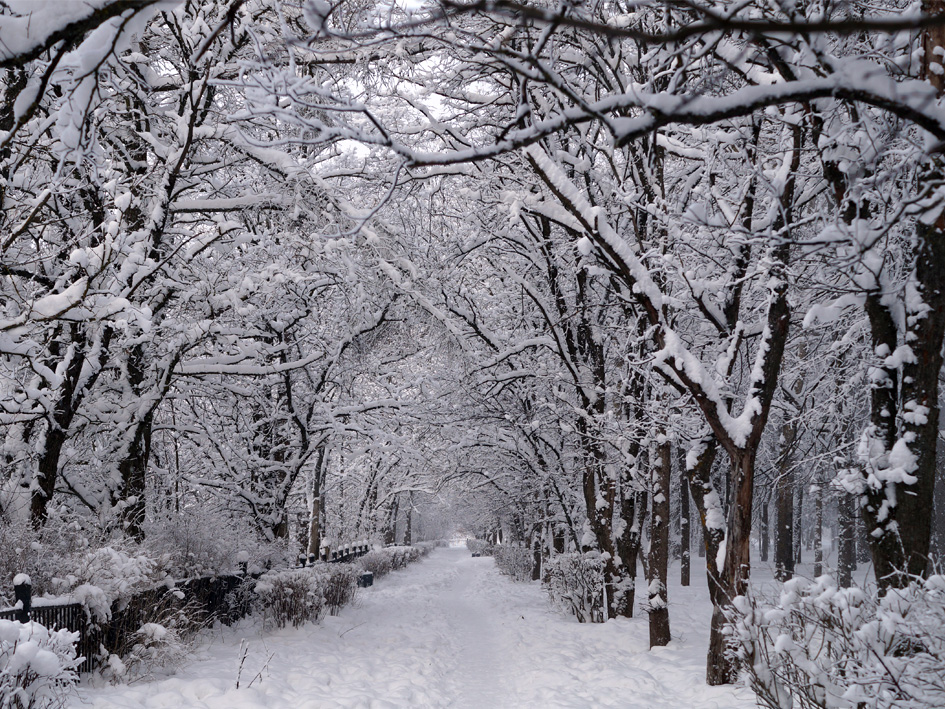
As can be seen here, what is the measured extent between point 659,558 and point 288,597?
5.91 meters

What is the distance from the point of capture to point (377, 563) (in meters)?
24.4

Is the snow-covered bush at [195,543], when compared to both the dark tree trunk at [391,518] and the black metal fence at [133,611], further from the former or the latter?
the dark tree trunk at [391,518]

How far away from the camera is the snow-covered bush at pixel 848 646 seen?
2953 mm

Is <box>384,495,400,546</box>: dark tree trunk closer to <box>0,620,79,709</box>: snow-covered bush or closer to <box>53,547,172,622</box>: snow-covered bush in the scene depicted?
<box>53,547,172,622</box>: snow-covered bush

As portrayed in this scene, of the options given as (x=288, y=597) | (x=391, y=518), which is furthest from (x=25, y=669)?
(x=391, y=518)

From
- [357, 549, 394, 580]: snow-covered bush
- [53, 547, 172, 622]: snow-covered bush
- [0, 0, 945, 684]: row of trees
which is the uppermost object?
[0, 0, 945, 684]: row of trees

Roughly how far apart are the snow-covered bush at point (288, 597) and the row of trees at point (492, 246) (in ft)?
7.21

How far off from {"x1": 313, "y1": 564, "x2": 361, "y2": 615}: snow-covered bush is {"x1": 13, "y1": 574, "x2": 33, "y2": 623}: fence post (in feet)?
20.1

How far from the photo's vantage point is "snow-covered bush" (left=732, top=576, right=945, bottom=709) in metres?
2.95

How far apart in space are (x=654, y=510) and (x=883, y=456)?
520 centimetres

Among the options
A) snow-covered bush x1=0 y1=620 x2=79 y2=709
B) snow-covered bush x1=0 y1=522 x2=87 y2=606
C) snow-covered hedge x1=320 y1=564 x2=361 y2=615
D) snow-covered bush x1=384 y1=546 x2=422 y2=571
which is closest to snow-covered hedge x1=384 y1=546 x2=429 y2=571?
snow-covered bush x1=384 y1=546 x2=422 y2=571

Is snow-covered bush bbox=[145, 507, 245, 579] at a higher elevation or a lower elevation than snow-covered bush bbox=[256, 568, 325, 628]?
higher

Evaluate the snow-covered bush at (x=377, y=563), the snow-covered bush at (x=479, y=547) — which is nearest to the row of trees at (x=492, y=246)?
the snow-covered bush at (x=377, y=563)

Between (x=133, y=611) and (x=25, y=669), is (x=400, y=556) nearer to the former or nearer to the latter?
(x=133, y=611)
